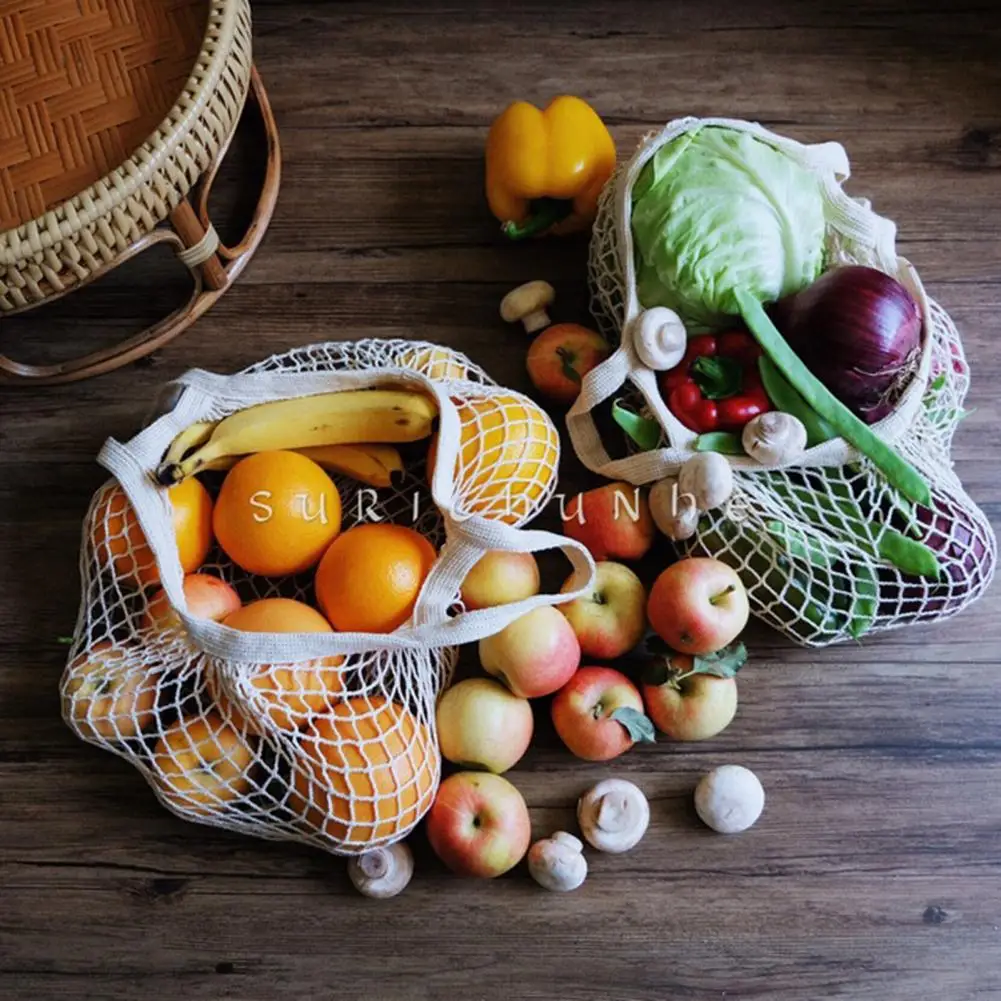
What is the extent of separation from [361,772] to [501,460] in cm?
31

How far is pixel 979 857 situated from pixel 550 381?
648 millimetres

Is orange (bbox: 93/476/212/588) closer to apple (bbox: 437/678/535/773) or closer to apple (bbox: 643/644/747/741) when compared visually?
apple (bbox: 437/678/535/773)

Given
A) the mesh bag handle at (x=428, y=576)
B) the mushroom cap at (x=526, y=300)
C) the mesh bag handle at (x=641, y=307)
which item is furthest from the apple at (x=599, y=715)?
the mushroom cap at (x=526, y=300)

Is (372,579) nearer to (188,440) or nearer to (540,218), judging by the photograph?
(188,440)

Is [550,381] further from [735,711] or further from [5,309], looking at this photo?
[5,309]

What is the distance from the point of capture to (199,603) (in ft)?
3.12

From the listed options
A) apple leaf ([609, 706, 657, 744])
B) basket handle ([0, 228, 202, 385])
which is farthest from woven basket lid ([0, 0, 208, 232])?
apple leaf ([609, 706, 657, 744])

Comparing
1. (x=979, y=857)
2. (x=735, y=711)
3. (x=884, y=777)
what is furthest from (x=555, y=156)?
(x=979, y=857)

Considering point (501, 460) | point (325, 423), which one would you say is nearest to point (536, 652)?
point (501, 460)

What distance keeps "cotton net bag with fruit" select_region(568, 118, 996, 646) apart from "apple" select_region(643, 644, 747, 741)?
86 millimetres

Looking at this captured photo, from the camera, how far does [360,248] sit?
48.3 inches

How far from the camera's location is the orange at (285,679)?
0.90 m

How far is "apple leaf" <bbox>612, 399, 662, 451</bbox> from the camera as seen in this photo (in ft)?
3.36

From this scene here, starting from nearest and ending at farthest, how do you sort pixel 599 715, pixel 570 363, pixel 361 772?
1. pixel 361 772
2. pixel 599 715
3. pixel 570 363
